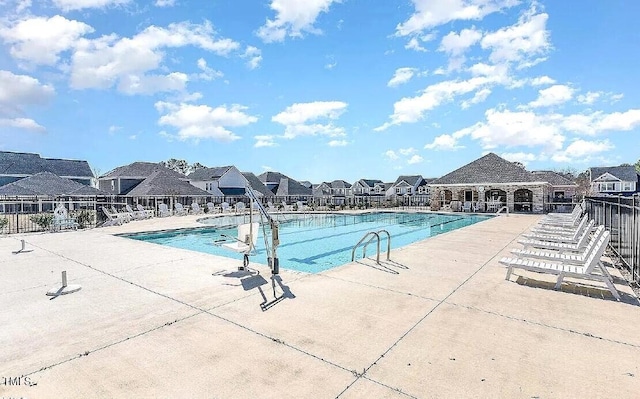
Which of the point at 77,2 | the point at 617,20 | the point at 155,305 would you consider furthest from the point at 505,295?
the point at 77,2

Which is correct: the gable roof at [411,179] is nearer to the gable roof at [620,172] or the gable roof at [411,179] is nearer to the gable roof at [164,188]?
the gable roof at [620,172]

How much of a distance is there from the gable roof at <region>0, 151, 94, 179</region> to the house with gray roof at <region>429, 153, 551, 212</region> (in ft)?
144

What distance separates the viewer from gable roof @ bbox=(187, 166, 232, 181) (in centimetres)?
4521

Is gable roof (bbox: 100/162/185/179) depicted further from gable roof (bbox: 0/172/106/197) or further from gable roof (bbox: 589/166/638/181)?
gable roof (bbox: 589/166/638/181)

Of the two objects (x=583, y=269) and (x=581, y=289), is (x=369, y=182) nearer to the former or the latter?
(x=581, y=289)

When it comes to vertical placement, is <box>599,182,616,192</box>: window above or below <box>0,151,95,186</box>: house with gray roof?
below

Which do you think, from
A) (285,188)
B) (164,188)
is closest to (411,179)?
(285,188)

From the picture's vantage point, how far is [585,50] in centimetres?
1449

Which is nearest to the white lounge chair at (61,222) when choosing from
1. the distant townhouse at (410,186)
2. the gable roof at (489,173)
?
the gable roof at (489,173)

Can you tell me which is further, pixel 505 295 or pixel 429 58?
pixel 429 58

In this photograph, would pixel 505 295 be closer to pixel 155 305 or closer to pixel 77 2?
pixel 155 305

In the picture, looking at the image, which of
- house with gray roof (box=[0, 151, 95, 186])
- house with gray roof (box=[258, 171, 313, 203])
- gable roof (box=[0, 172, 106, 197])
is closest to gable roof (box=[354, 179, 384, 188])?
house with gray roof (box=[258, 171, 313, 203])

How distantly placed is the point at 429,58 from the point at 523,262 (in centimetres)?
1522

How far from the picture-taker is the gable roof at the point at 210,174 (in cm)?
4521
